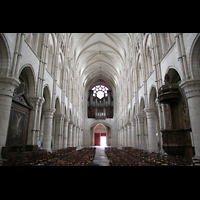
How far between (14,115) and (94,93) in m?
33.6

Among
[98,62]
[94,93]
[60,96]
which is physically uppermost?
[98,62]

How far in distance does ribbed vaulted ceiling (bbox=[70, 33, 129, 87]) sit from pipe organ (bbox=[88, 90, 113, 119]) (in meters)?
4.64

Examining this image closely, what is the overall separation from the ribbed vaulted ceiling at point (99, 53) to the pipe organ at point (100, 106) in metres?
4.64

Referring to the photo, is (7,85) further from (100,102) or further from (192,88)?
(100,102)

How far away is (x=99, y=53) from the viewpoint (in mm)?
29828

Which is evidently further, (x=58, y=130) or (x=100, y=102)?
(x=100, y=102)

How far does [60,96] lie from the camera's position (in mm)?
17203

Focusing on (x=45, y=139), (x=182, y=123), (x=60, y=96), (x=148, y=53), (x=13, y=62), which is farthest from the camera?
(x=60, y=96)

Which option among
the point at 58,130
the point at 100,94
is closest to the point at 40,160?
the point at 58,130

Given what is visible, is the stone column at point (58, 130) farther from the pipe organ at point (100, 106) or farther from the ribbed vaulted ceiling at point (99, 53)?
the pipe organ at point (100, 106)

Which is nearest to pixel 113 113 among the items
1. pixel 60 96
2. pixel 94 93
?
pixel 94 93

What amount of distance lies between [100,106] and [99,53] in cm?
1466
